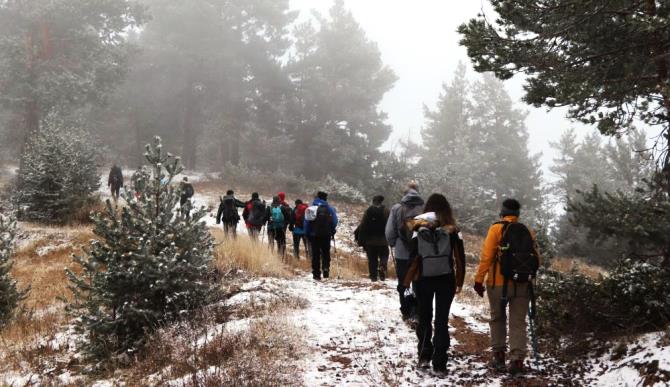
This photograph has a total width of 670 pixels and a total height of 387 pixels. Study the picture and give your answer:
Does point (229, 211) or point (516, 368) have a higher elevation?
point (229, 211)

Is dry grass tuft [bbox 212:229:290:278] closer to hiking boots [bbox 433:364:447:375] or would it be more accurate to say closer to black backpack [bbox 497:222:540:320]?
hiking boots [bbox 433:364:447:375]

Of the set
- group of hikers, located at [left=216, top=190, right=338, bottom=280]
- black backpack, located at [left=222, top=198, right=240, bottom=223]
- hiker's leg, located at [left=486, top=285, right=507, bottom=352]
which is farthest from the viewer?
black backpack, located at [left=222, top=198, right=240, bottom=223]

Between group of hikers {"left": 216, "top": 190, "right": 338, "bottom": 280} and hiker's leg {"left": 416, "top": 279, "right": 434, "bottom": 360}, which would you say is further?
group of hikers {"left": 216, "top": 190, "right": 338, "bottom": 280}

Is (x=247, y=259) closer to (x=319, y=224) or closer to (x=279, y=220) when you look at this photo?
(x=319, y=224)

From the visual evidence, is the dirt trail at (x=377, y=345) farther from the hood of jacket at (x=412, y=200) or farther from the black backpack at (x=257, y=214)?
the black backpack at (x=257, y=214)

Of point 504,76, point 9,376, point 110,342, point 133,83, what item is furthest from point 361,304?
point 133,83

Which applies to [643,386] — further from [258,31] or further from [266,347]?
[258,31]

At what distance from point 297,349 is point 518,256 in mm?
2771

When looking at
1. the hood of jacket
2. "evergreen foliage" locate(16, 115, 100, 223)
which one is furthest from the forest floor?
"evergreen foliage" locate(16, 115, 100, 223)

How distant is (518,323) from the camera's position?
17.5 ft

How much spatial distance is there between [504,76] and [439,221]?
3.20 m

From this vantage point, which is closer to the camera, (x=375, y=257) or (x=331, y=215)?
(x=331, y=215)

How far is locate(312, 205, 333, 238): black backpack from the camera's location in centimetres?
1024

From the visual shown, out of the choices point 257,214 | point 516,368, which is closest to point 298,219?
point 257,214
